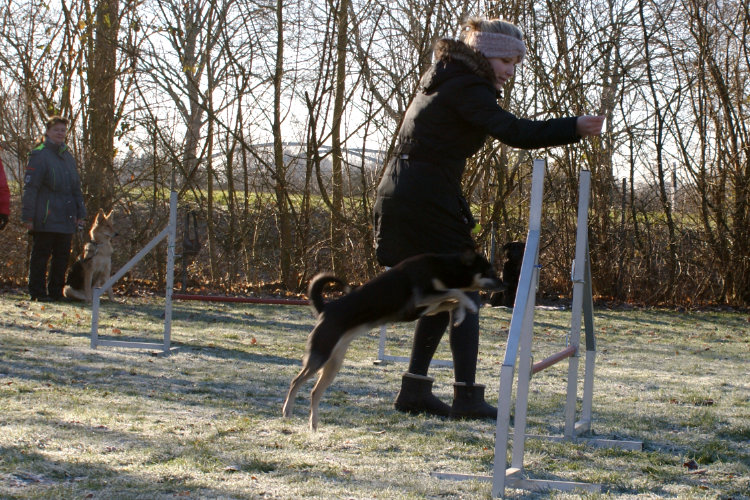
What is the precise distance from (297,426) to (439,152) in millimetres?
1414

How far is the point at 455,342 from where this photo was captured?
3852 millimetres

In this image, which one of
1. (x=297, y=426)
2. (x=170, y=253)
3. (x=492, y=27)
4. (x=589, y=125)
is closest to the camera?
(x=589, y=125)

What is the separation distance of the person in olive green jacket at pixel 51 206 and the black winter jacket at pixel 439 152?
6.28 meters

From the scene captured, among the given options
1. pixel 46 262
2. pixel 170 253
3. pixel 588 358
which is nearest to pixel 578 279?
pixel 588 358

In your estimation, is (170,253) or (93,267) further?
(93,267)

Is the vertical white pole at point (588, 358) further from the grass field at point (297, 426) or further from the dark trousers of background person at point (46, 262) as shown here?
the dark trousers of background person at point (46, 262)

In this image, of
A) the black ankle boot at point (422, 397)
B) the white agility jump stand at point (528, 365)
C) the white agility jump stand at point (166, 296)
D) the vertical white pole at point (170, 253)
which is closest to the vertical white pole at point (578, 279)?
the white agility jump stand at point (528, 365)

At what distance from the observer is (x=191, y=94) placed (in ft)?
38.4

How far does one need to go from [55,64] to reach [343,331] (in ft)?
29.5

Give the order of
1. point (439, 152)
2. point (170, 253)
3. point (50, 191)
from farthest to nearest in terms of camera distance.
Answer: point (50, 191)
point (170, 253)
point (439, 152)

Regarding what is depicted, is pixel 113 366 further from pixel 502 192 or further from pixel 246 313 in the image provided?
pixel 502 192

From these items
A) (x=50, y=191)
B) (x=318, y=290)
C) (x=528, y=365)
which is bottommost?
(x=528, y=365)

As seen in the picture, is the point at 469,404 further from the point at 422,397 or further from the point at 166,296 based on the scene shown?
the point at 166,296

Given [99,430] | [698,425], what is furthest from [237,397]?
[698,425]
